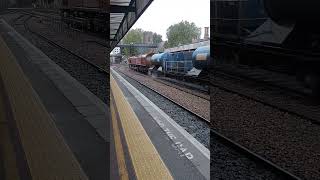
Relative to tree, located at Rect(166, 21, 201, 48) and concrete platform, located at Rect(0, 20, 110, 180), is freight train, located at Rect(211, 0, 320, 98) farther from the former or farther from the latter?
tree, located at Rect(166, 21, 201, 48)

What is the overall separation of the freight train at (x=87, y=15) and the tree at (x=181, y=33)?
100.0 feet

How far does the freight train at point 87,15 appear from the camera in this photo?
2.55 meters

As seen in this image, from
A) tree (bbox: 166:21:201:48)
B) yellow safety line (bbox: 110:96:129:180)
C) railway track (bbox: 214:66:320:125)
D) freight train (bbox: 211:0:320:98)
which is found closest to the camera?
freight train (bbox: 211:0:320:98)

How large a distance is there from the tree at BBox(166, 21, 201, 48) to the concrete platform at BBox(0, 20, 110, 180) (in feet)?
101

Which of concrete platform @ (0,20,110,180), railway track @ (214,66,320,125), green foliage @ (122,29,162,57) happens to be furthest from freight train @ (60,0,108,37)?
green foliage @ (122,29,162,57)

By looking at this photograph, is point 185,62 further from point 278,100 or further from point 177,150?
point 278,100

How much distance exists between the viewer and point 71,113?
2449mm

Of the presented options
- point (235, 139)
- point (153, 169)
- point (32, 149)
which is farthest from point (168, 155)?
point (32, 149)

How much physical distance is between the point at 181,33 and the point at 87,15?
1279 inches

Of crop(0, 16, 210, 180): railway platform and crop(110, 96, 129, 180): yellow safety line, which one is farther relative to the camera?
crop(110, 96, 129, 180): yellow safety line

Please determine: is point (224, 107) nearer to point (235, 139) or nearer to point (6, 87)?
point (235, 139)

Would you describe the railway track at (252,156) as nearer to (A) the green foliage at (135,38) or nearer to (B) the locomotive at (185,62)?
(B) the locomotive at (185,62)

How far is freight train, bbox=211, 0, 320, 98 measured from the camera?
2020mm

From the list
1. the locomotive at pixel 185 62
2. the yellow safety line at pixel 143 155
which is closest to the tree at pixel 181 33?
the locomotive at pixel 185 62
